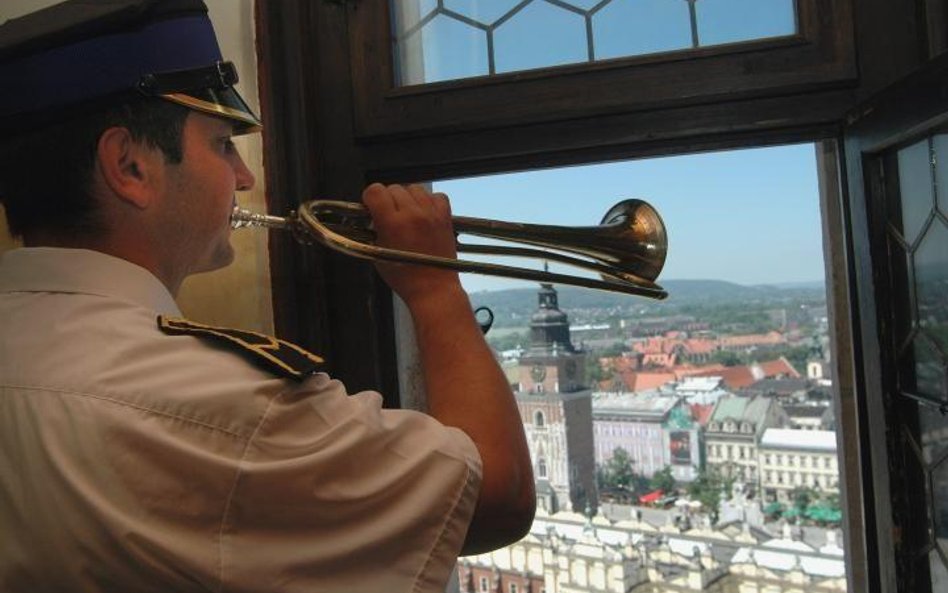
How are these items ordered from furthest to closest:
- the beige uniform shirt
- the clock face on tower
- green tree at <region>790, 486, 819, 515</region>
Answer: the clock face on tower
green tree at <region>790, 486, 819, 515</region>
the beige uniform shirt

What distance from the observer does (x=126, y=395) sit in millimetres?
553

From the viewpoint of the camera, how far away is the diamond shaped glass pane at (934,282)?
33.5 inches

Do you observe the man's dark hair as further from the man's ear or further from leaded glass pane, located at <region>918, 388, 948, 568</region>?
leaded glass pane, located at <region>918, 388, 948, 568</region>

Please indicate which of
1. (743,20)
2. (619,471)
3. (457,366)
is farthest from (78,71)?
(619,471)

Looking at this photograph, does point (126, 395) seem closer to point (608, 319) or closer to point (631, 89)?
point (631, 89)

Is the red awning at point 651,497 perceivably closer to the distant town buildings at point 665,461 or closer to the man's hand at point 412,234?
the distant town buildings at point 665,461

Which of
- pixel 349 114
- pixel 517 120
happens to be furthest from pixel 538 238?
pixel 349 114

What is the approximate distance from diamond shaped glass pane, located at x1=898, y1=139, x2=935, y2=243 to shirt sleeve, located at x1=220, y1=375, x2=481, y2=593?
1.98 feet

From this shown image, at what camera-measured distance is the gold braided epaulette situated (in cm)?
60

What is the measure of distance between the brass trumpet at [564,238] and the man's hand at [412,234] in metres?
0.04

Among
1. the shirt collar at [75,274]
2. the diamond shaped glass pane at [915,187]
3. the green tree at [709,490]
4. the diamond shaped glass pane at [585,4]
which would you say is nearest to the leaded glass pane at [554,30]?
the diamond shaped glass pane at [585,4]

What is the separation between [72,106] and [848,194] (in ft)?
2.89

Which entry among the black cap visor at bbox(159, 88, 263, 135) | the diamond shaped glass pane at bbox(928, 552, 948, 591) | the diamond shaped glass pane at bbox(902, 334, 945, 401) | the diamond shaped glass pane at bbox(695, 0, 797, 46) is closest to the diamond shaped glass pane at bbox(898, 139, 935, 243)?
the diamond shaped glass pane at bbox(902, 334, 945, 401)

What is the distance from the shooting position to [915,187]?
897 millimetres
